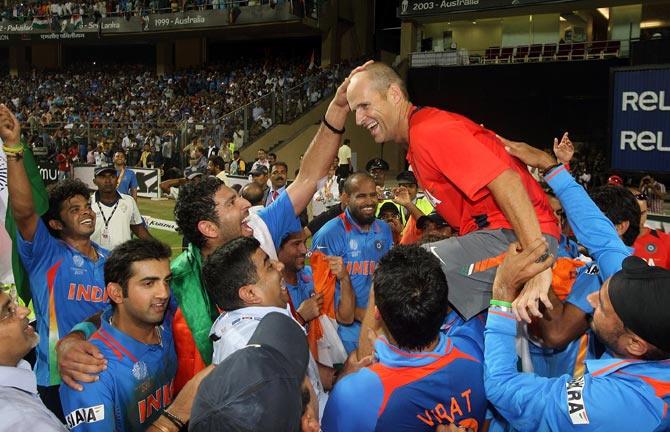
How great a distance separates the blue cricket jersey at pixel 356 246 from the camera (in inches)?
221

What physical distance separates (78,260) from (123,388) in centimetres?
176

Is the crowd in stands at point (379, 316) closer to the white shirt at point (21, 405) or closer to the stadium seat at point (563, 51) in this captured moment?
the white shirt at point (21, 405)

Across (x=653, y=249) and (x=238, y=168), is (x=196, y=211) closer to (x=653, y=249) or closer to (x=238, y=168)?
(x=653, y=249)

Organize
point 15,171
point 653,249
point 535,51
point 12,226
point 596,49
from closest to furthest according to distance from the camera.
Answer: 1. point 15,171
2. point 12,226
3. point 653,249
4. point 596,49
5. point 535,51

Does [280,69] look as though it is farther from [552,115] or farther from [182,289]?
[182,289]

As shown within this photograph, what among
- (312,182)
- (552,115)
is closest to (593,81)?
(552,115)

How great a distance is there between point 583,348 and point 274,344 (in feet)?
6.07

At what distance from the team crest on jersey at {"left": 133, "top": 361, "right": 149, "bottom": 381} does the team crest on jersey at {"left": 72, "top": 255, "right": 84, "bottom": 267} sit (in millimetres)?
1635

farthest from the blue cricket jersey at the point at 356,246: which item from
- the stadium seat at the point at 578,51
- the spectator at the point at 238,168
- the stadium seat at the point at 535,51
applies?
the stadium seat at the point at 535,51

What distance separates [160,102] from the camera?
105 feet

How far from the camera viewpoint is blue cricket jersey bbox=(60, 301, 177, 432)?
252 cm

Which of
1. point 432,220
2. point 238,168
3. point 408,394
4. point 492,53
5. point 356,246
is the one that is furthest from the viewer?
point 492,53

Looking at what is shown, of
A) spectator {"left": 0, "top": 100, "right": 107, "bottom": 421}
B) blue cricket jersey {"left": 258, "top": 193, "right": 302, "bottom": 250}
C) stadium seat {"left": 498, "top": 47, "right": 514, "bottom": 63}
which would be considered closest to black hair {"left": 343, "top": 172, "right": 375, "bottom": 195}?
blue cricket jersey {"left": 258, "top": 193, "right": 302, "bottom": 250}

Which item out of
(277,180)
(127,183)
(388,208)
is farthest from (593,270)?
(127,183)
